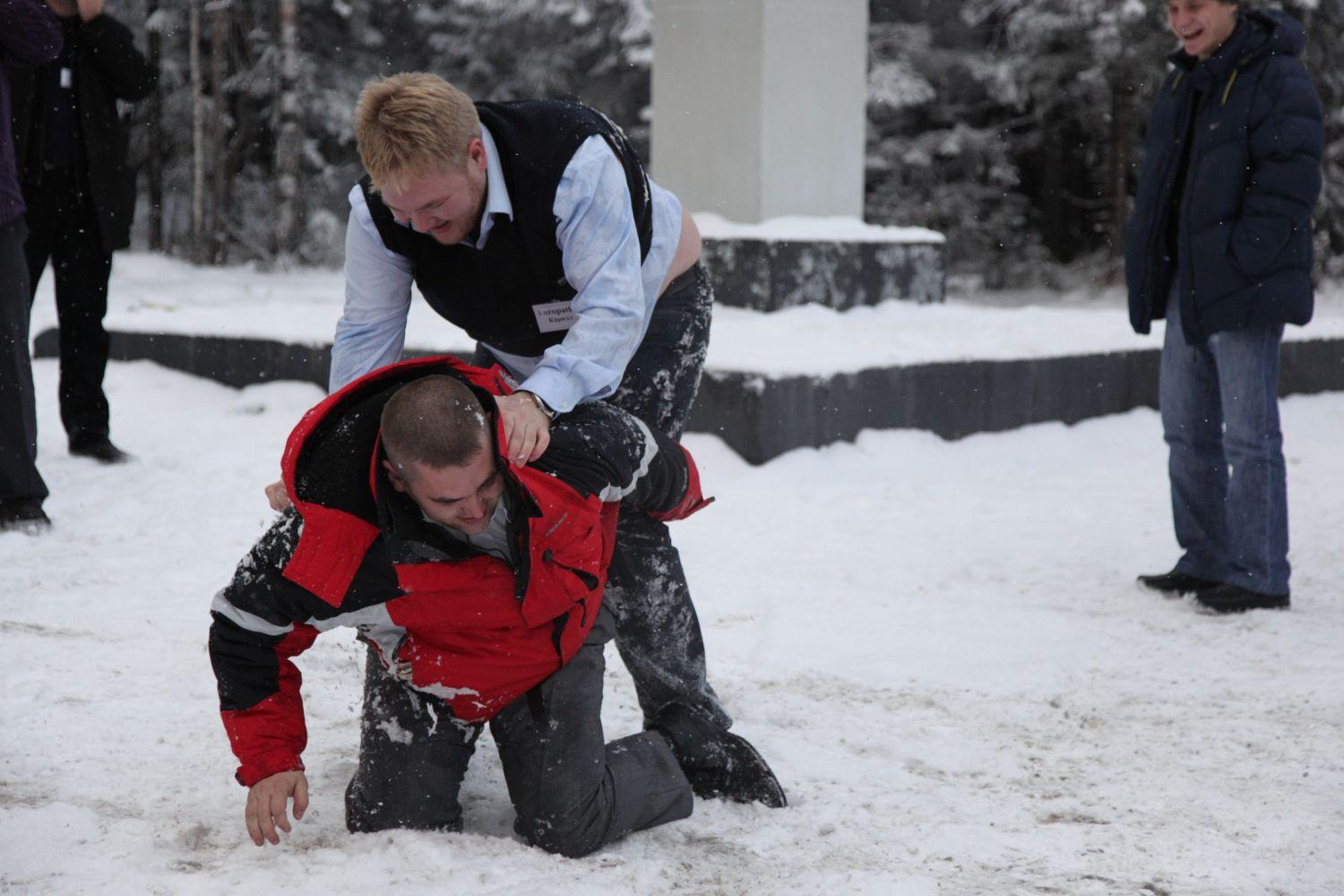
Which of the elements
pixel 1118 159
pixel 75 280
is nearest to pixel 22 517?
pixel 75 280

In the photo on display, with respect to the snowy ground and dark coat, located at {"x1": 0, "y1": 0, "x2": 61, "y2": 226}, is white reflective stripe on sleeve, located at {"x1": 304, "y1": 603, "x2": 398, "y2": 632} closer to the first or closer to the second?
the snowy ground

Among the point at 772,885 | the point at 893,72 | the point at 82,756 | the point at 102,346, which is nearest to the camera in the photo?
the point at 772,885

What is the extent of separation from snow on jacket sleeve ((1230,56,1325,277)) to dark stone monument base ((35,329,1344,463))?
1879 mm

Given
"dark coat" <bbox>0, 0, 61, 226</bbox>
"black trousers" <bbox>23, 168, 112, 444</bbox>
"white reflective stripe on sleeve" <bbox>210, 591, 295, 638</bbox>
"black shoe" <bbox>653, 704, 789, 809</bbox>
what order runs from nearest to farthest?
"white reflective stripe on sleeve" <bbox>210, 591, 295, 638</bbox> < "black shoe" <bbox>653, 704, 789, 809</bbox> < "dark coat" <bbox>0, 0, 61, 226</bbox> < "black trousers" <bbox>23, 168, 112, 444</bbox>

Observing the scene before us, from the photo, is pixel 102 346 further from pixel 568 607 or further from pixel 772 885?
pixel 772 885

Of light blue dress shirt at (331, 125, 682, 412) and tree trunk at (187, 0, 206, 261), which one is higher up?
tree trunk at (187, 0, 206, 261)

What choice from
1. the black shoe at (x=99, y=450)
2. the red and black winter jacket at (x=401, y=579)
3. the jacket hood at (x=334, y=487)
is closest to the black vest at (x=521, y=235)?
the red and black winter jacket at (x=401, y=579)

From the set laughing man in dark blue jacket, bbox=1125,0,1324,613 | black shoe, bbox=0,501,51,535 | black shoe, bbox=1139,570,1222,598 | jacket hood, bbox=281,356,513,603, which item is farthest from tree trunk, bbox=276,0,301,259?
jacket hood, bbox=281,356,513,603

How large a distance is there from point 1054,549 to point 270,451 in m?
3.00

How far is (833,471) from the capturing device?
5.10 m

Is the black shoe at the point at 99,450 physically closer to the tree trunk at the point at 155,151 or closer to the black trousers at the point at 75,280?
the black trousers at the point at 75,280

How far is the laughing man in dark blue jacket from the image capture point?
3.61m

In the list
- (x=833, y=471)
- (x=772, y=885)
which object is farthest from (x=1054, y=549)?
(x=772, y=885)

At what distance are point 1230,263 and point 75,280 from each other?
3906 mm
